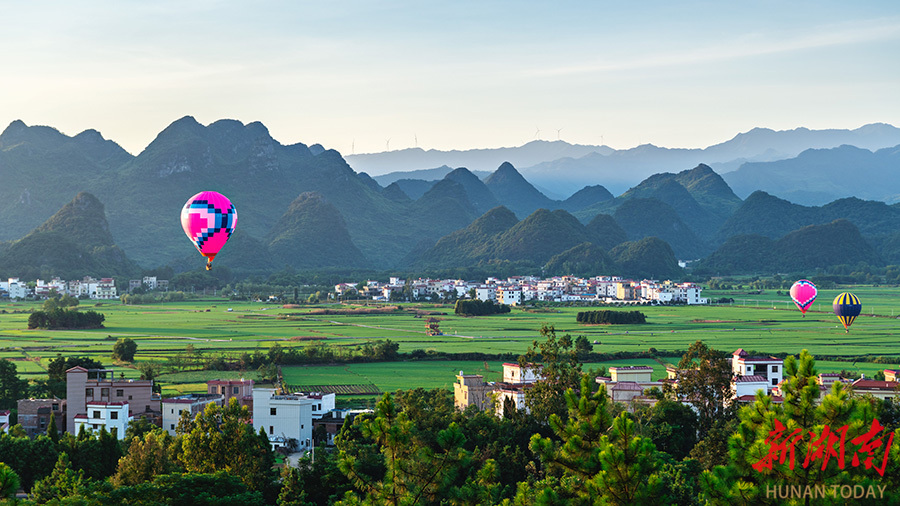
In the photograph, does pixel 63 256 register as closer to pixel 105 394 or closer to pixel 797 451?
pixel 105 394

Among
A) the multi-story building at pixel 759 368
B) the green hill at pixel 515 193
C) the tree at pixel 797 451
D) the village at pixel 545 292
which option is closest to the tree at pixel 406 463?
the tree at pixel 797 451

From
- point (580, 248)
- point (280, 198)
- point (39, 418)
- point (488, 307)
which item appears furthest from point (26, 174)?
point (39, 418)

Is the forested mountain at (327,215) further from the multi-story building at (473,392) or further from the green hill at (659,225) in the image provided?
the multi-story building at (473,392)

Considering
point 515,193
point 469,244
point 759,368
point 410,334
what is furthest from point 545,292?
point 515,193

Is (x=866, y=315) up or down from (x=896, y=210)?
down

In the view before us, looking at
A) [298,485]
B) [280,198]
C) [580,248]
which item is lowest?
[298,485]

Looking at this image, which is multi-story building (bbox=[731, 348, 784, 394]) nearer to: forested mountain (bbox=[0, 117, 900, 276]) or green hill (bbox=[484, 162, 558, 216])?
forested mountain (bbox=[0, 117, 900, 276])

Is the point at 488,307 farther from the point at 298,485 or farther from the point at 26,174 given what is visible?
the point at 26,174
